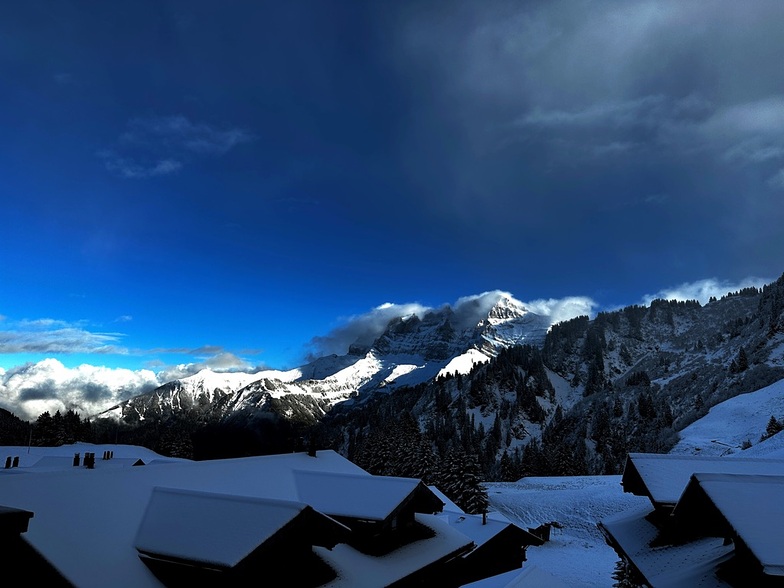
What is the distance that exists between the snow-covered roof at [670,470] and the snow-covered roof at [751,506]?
275 centimetres

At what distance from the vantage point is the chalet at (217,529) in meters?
9.13

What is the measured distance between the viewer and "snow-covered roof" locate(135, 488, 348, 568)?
9125 mm

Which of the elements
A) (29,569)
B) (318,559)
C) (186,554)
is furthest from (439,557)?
(29,569)

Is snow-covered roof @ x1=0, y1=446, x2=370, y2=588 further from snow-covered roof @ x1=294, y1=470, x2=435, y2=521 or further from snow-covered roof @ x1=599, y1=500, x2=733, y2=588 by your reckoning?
snow-covered roof @ x1=599, y1=500, x2=733, y2=588

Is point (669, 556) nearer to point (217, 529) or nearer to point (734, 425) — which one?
point (217, 529)

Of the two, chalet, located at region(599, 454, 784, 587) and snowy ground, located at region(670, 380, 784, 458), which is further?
snowy ground, located at region(670, 380, 784, 458)

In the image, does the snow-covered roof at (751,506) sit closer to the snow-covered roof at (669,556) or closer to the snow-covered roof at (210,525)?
the snow-covered roof at (669,556)

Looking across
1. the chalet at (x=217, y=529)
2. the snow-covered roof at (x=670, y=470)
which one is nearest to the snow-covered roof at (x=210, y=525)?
the chalet at (x=217, y=529)

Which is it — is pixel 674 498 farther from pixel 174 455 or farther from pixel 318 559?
pixel 174 455

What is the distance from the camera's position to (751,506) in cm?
860

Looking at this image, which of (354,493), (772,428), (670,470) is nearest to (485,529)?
(354,493)

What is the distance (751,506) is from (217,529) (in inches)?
408

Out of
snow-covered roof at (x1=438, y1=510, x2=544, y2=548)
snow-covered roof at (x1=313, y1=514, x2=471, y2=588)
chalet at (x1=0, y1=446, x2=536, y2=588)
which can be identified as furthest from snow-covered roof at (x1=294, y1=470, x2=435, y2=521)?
snow-covered roof at (x1=438, y1=510, x2=544, y2=548)

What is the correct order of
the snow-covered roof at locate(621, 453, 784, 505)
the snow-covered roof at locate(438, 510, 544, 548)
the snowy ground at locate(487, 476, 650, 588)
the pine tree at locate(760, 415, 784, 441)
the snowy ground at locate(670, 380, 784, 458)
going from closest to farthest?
the snow-covered roof at locate(621, 453, 784, 505), the snow-covered roof at locate(438, 510, 544, 548), the snowy ground at locate(487, 476, 650, 588), the pine tree at locate(760, 415, 784, 441), the snowy ground at locate(670, 380, 784, 458)
